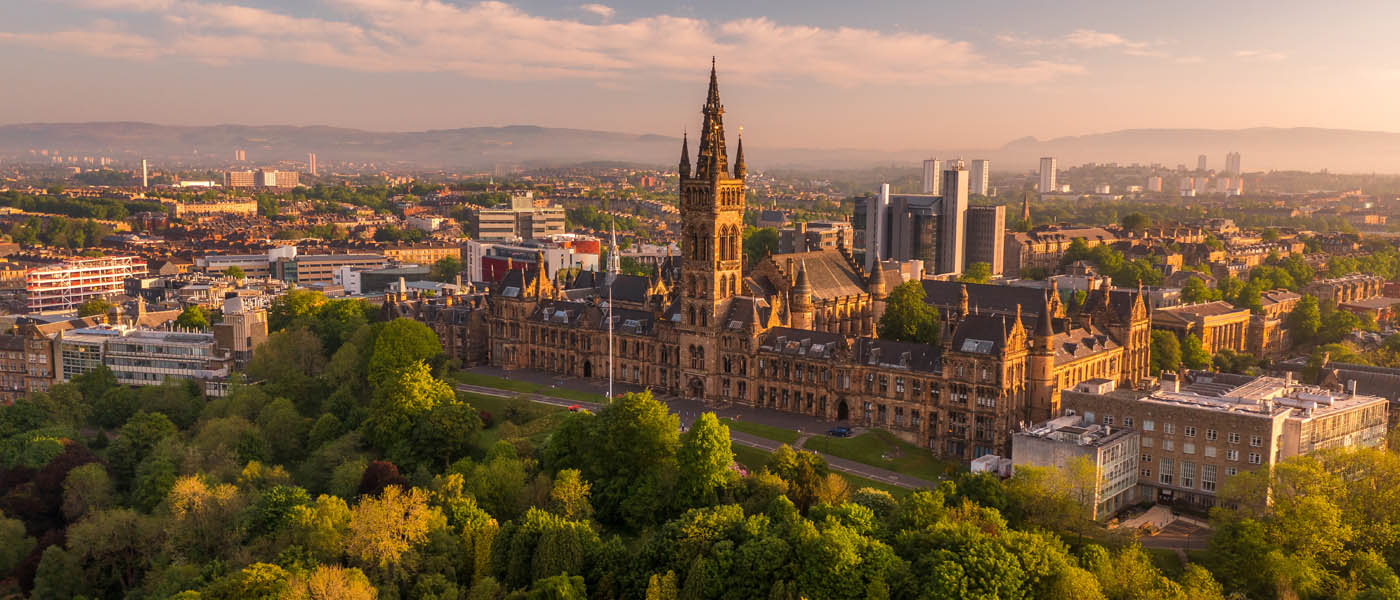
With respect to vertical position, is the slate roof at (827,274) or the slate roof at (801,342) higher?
the slate roof at (827,274)

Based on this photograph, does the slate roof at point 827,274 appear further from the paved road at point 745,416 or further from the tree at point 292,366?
the tree at point 292,366

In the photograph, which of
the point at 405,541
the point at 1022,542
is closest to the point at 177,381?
the point at 405,541

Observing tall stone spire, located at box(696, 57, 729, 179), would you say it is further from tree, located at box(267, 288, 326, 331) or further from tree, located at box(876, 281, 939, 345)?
tree, located at box(267, 288, 326, 331)

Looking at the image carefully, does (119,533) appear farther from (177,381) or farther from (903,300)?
(903,300)

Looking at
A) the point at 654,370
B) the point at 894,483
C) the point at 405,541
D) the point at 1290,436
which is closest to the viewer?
the point at 405,541

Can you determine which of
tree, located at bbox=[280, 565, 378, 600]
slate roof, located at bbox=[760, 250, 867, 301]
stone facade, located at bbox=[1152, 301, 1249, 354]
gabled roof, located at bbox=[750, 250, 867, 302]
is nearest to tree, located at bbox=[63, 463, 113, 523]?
tree, located at bbox=[280, 565, 378, 600]

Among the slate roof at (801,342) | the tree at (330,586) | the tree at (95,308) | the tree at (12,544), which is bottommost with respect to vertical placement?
the tree at (12,544)

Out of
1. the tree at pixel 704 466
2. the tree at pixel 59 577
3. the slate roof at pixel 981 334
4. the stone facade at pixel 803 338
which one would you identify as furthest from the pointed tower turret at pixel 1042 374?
the tree at pixel 59 577
